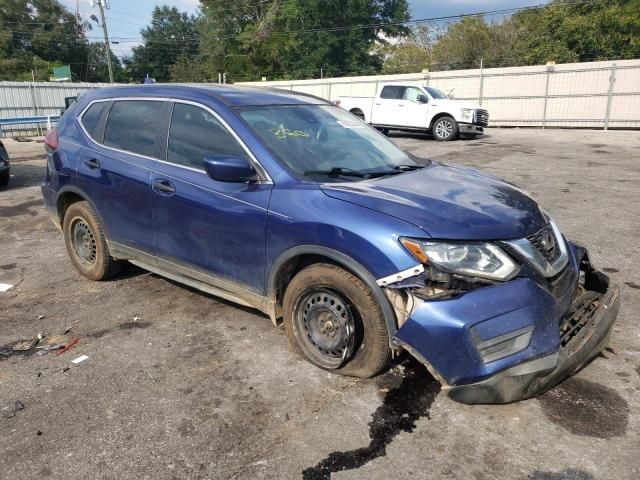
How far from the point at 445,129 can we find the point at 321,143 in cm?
1452

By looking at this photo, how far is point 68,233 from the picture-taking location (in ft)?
16.7

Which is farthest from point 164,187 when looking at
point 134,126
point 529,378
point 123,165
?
point 529,378

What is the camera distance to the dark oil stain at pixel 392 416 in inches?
100.0

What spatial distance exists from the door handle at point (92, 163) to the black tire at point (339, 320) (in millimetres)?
2284

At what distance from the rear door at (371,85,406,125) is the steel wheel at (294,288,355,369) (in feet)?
51.5

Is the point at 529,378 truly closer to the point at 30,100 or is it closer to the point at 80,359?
the point at 80,359

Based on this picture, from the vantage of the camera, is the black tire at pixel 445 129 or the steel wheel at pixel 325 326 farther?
the black tire at pixel 445 129

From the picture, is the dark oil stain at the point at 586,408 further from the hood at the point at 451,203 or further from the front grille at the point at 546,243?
the hood at the point at 451,203

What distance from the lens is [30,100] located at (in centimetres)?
2538

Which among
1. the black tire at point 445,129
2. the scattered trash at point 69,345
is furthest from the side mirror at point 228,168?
the black tire at point 445,129

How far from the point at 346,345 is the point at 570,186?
7699mm

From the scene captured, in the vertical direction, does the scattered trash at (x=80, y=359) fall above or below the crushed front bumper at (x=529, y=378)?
below

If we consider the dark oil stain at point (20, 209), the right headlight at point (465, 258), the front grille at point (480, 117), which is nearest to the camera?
the right headlight at point (465, 258)

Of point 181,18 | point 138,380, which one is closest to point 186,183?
point 138,380
